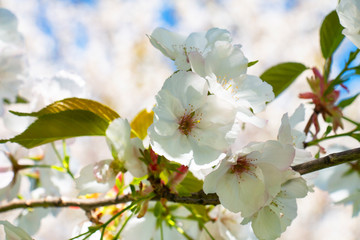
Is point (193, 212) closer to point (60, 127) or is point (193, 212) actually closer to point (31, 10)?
point (60, 127)

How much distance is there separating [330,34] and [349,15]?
9.7 inches

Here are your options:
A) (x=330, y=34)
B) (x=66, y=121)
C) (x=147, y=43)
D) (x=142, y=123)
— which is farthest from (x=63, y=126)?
(x=147, y=43)

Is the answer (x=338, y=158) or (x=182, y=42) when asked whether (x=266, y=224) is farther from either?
(x=182, y=42)

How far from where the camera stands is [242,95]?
47 cm

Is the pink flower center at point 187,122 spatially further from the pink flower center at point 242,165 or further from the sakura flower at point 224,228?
the sakura flower at point 224,228

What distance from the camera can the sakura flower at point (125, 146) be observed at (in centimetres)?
50

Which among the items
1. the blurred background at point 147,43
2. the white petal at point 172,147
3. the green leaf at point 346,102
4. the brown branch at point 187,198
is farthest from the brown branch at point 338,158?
the blurred background at point 147,43

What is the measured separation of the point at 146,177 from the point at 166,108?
113 mm

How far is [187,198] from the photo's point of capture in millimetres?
483

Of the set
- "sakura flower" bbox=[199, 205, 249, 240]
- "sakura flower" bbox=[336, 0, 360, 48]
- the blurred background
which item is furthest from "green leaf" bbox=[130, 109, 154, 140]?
the blurred background

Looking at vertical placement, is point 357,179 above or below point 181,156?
below

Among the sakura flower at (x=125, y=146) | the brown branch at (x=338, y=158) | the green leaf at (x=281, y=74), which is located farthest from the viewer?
the green leaf at (x=281, y=74)

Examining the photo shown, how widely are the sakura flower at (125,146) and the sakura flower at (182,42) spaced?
101mm

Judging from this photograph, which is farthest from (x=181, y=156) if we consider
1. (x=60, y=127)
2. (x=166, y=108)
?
(x=60, y=127)
